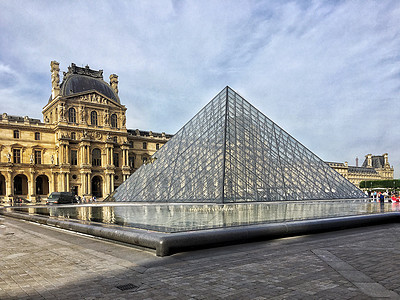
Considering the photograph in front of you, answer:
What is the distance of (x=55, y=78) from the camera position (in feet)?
172

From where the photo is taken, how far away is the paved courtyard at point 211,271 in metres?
3.75

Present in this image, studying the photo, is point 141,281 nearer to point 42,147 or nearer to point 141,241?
point 141,241

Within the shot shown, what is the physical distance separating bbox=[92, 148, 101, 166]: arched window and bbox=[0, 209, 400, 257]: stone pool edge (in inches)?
1666

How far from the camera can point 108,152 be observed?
5094 cm

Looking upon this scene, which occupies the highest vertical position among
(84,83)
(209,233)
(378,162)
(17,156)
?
(84,83)

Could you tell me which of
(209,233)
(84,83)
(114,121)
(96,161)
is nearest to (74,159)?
(96,161)

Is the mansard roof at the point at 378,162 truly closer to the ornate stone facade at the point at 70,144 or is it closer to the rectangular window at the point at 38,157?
the ornate stone facade at the point at 70,144

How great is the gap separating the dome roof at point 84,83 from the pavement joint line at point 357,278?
161ft

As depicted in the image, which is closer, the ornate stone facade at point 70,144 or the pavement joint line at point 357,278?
the pavement joint line at point 357,278

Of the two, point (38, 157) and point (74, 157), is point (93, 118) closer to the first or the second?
point (74, 157)

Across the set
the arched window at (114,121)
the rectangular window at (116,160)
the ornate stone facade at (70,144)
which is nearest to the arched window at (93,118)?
the ornate stone facade at (70,144)

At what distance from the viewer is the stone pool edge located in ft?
19.3

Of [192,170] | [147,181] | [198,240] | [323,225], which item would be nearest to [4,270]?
[198,240]

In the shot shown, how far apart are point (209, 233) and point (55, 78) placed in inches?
2081
